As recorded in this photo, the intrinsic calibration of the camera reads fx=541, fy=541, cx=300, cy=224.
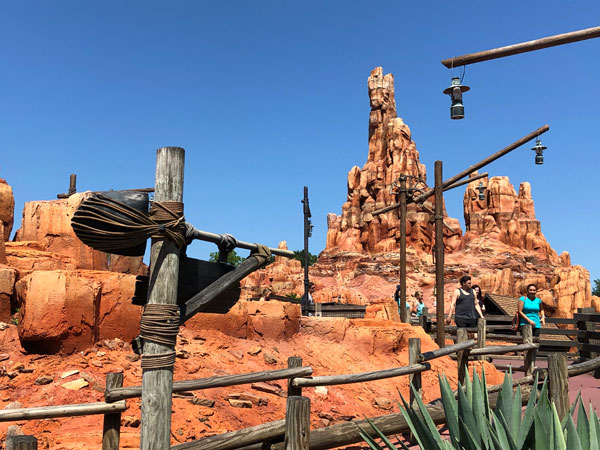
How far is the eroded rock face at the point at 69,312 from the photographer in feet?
26.5

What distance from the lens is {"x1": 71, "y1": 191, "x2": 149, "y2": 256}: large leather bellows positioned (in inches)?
123

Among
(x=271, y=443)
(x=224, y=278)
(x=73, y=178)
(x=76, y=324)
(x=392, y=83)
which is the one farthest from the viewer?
(x=392, y=83)

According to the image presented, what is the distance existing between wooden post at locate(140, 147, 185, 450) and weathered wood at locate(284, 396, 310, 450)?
4.74ft

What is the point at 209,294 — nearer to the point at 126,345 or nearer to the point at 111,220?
the point at 111,220

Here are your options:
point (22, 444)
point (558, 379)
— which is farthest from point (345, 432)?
point (558, 379)

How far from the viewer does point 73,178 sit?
20.0 meters

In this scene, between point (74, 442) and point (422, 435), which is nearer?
point (422, 435)

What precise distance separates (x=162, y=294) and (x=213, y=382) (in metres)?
1.86

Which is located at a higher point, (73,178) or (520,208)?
(520,208)

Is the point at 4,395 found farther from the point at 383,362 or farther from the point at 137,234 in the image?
the point at 383,362

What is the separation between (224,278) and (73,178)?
1831 cm

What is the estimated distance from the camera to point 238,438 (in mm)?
4656

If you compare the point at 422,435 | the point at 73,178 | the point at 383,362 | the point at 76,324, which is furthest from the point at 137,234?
the point at 73,178

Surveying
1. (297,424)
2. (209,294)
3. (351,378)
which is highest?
(209,294)
